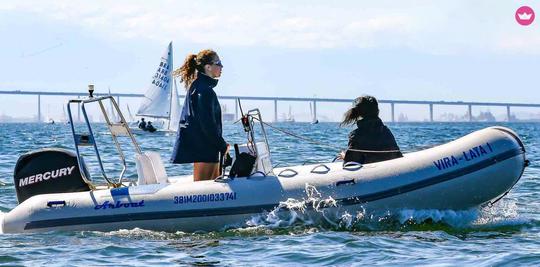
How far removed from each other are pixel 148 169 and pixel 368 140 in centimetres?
192

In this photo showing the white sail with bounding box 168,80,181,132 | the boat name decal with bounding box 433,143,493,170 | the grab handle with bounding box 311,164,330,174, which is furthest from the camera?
the white sail with bounding box 168,80,181,132

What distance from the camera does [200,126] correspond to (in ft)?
29.8

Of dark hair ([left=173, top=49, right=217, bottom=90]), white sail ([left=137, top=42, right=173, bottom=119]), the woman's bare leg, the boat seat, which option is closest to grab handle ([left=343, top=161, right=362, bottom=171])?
the woman's bare leg

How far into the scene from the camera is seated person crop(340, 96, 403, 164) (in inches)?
366

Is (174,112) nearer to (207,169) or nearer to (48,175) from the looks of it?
(48,175)

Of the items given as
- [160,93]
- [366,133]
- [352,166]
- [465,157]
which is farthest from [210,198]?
[160,93]

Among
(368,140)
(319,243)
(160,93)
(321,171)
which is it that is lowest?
(319,243)

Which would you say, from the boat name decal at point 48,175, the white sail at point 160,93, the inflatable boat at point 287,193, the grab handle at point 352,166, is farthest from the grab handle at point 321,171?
the white sail at point 160,93

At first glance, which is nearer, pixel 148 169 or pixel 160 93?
pixel 148 169

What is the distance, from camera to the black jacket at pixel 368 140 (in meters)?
9.29

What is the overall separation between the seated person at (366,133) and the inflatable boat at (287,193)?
20 cm

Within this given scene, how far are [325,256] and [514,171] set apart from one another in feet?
7.59

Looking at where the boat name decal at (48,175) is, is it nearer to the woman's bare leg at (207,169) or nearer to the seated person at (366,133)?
the woman's bare leg at (207,169)

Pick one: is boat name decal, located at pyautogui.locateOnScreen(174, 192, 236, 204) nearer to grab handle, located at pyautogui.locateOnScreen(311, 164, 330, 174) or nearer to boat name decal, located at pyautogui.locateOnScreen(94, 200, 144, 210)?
boat name decal, located at pyautogui.locateOnScreen(94, 200, 144, 210)
